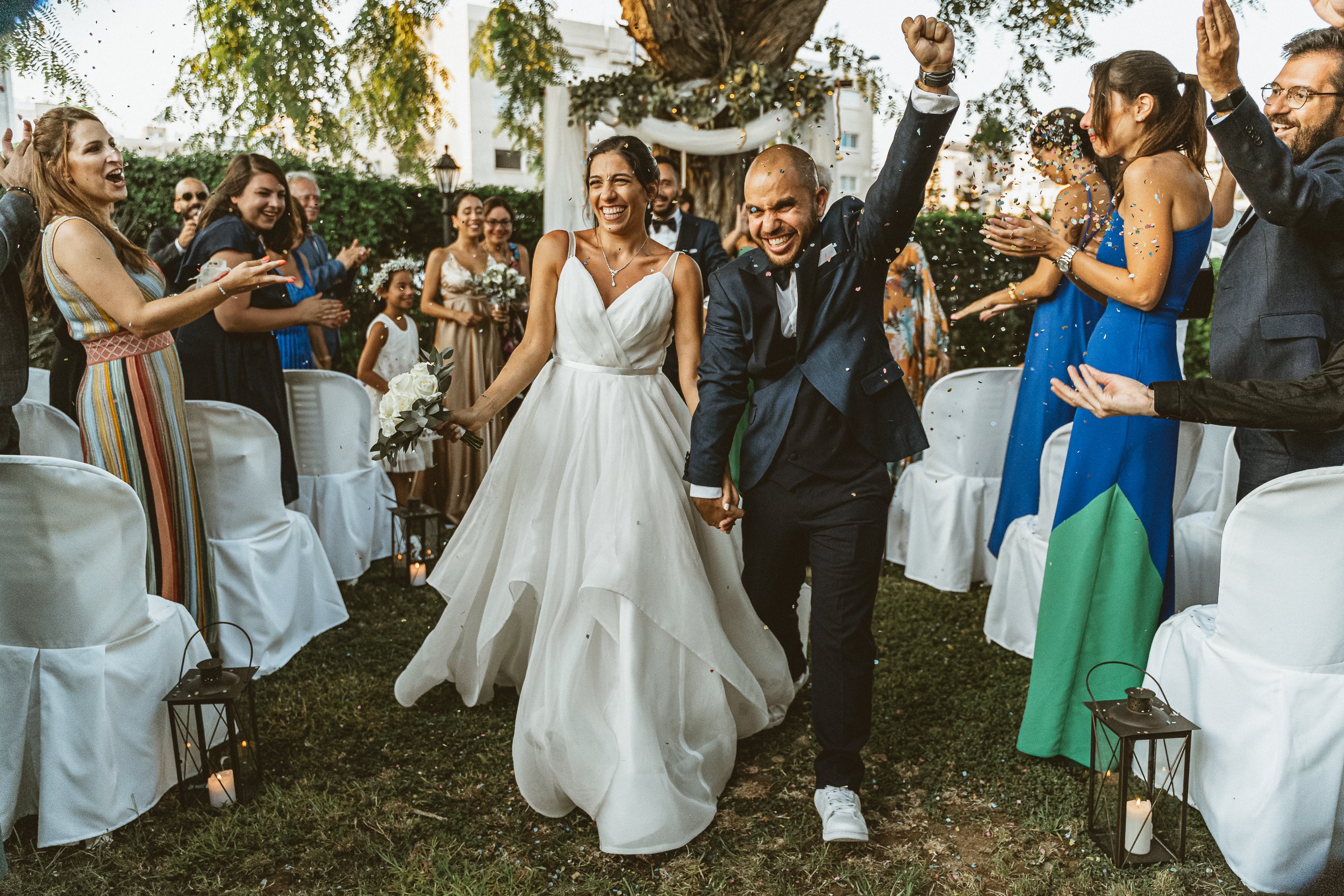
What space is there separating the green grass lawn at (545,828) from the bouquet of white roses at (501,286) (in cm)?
262

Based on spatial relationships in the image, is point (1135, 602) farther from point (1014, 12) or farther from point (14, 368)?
point (14, 368)

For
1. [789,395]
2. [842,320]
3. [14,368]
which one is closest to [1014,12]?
[842,320]

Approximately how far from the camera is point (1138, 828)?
2227 millimetres

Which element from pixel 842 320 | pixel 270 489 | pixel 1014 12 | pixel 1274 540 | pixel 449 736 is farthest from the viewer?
pixel 270 489

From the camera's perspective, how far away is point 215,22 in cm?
305

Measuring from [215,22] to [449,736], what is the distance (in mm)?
2569

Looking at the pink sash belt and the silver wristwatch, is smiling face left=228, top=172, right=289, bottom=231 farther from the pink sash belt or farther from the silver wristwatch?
the silver wristwatch

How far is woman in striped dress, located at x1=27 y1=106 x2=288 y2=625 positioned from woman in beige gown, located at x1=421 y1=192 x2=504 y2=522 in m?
2.32

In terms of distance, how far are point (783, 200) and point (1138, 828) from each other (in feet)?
5.94

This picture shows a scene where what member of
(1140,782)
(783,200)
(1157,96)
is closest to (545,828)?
(1140,782)

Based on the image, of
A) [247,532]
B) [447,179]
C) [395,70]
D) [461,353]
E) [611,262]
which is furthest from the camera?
[447,179]

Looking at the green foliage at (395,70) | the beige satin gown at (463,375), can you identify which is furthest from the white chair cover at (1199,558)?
the green foliage at (395,70)

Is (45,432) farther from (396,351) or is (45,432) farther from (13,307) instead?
(396,351)

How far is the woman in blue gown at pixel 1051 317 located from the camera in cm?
309
